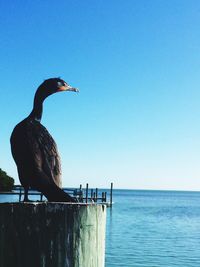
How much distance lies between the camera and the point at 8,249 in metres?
2.09

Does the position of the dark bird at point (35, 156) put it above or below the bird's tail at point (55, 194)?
above

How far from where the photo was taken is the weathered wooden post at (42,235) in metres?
2.07

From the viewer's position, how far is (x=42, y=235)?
207 centimetres

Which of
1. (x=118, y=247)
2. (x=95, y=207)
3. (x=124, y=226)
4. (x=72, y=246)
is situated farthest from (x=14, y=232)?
(x=124, y=226)

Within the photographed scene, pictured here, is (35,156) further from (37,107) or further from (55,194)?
(37,107)

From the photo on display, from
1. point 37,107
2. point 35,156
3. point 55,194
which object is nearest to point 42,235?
point 55,194

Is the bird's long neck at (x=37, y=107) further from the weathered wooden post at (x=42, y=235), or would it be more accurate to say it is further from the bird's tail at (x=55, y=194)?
the weathered wooden post at (x=42, y=235)

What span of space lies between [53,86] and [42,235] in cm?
253

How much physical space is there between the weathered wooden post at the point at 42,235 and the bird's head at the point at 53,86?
241cm

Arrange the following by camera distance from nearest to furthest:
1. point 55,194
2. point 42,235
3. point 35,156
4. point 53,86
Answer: point 42,235 < point 55,194 < point 35,156 < point 53,86

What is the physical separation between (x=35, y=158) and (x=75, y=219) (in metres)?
1.51

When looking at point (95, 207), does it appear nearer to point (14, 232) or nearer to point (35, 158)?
point (14, 232)

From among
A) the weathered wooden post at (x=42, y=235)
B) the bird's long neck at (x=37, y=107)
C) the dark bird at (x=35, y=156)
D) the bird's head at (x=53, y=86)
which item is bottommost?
the weathered wooden post at (x=42, y=235)

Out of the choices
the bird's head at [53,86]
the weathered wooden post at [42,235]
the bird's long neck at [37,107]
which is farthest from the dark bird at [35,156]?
the weathered wooden post at [42,235]
